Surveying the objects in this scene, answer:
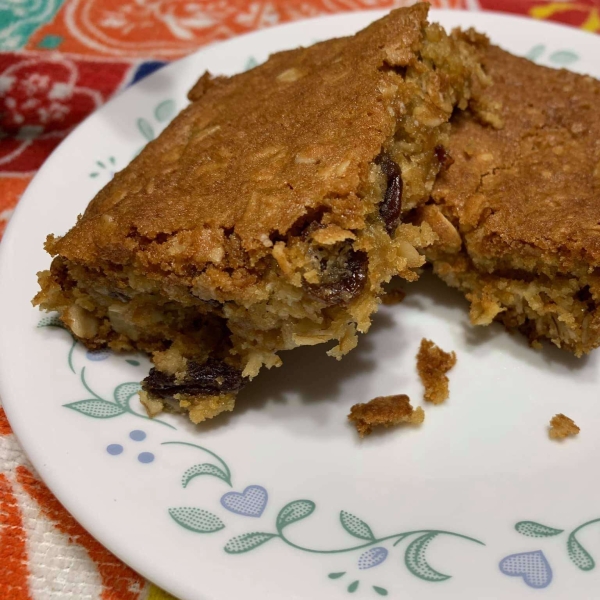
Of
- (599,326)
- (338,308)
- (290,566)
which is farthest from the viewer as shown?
(599,326)

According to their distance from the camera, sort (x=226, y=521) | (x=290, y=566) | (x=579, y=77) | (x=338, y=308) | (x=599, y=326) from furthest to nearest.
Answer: (x=579, y=77)
(x=599, y=326)
(x=338, y=308)
(x=226, y=521)
(x=290, y=566)

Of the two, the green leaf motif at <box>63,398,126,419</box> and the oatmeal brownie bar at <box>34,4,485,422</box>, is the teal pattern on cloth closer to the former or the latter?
the oatmeal brownie bar at <box>34,4,485,422</box>

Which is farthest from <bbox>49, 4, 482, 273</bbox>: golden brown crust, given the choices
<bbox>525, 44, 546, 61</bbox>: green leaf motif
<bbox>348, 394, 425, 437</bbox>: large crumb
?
<bbox>525, 44, 546, 61</bbox>: green leaf motif

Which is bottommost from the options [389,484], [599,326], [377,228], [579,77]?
[389,484]

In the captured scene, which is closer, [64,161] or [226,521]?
[226,521]

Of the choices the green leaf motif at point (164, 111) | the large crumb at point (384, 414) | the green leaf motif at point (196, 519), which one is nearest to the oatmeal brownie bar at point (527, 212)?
the large crumb at point (384, 414)

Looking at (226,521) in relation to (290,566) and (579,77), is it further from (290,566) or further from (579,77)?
(579,77)

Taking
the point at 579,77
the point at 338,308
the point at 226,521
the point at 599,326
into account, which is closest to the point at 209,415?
the point at 226,521
